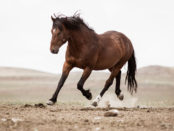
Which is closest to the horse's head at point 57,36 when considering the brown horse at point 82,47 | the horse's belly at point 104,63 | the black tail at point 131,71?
the brown horse at point 82,47

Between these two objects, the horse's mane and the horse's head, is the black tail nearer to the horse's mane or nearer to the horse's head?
the horse's mane

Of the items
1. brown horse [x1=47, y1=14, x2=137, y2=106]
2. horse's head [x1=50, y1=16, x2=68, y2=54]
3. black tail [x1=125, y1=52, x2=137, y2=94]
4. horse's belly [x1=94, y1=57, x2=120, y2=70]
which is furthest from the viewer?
black tail [x1=125, y1=52, x2=137, y2=94]

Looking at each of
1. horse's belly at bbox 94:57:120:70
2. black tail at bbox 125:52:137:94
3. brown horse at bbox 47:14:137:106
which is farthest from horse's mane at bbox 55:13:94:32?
black tail at bbox 125:52:137:94

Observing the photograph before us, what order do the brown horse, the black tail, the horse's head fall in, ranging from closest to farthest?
the horse's head → the brown horse → the black tail

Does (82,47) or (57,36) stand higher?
(57,36)

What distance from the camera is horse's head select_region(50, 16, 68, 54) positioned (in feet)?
31.9

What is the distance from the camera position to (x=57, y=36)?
9.74 meters

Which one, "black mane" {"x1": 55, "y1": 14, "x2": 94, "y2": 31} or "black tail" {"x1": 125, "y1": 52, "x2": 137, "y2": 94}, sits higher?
"black mane" {"x1": 55, "y1": 14, "x2": 94, "y2": 31}

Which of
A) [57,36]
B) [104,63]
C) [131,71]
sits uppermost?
[57,36]

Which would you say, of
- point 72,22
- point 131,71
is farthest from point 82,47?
point 131,71

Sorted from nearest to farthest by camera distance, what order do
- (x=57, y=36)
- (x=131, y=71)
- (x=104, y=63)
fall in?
(x=57, y=36)
(x=104, y=63)
(x=131, y=71)

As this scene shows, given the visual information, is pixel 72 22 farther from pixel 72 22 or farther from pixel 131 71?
pixel 131 71

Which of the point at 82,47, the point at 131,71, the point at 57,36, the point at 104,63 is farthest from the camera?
the point at 131,71

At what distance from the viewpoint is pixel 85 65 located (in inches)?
408
